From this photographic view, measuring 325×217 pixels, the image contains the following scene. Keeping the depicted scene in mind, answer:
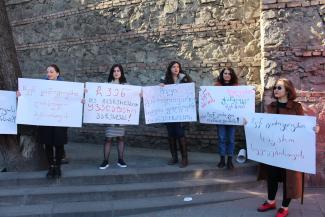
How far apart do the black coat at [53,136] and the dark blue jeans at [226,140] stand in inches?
102

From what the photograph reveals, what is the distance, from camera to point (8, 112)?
23.4 ft

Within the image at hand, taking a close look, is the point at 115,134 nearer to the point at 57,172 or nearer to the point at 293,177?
the point at 57,172

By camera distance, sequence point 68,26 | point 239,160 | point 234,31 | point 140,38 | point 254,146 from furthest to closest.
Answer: point 68,26
point 140,38
point 234,31
point 239,160
point 254,146

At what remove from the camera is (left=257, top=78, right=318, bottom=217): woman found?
5664 millimetres

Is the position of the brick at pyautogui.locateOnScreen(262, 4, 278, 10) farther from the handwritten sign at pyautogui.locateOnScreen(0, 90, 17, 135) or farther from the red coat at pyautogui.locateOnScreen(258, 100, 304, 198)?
the handwritten sign at pyautogui.locateOnScreen(0, 90, 17, 135)

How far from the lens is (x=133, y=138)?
396 inches

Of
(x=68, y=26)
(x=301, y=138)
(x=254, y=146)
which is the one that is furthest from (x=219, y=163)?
(x=68, y=26)

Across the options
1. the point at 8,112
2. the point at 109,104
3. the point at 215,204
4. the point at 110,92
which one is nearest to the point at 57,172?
the point at 8,112

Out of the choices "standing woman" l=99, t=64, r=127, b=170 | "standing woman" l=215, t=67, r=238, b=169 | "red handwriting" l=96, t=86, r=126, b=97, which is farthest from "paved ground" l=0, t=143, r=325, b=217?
"red handwriting" l=96, t=86, r=126, b=97

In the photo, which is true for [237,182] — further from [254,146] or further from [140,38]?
[140,38]

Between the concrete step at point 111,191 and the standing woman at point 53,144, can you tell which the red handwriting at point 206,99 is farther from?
the standing woman at point 53,144

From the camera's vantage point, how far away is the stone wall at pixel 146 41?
29.3 ft

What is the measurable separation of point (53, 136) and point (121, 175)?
1.25 meters

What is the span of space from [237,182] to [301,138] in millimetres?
1885
